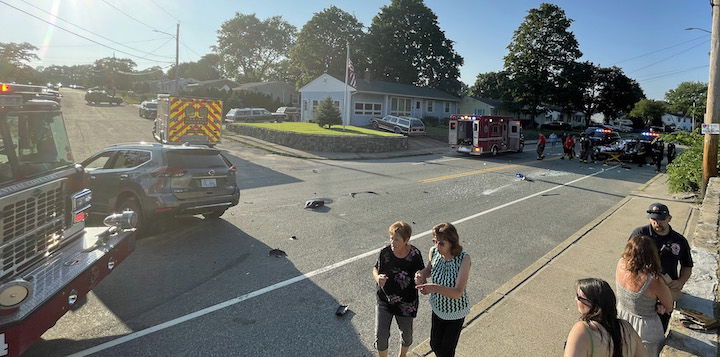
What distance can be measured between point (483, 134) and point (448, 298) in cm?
2365

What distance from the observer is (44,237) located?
4062mm

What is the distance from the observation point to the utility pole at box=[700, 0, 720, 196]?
12.6 meters

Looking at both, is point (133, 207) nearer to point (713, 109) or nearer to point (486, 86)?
point (713, 109)

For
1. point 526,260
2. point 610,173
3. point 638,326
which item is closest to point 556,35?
point 610,173

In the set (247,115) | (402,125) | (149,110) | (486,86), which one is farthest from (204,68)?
(402,125)

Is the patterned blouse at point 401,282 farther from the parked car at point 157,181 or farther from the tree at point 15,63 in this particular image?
the tree at point 15,63

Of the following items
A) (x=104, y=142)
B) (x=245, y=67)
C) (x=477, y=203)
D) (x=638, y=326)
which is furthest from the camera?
(x=245, y=67)

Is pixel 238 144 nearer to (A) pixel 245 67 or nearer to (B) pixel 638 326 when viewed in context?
(B) pixel 638 326

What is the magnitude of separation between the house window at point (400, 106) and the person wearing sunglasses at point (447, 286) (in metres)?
39.9

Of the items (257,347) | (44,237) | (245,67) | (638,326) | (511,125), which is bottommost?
(257,347)

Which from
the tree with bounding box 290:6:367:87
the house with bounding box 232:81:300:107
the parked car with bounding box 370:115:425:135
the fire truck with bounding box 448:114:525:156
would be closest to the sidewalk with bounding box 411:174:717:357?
the fire truck with bounding box 448:114:525:156

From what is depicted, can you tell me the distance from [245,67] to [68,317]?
3359 inches

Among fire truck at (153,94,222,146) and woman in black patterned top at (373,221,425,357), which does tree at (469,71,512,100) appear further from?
woman in black patterned top at (373,221,425,357)

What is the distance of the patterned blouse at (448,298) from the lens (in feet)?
11.8
